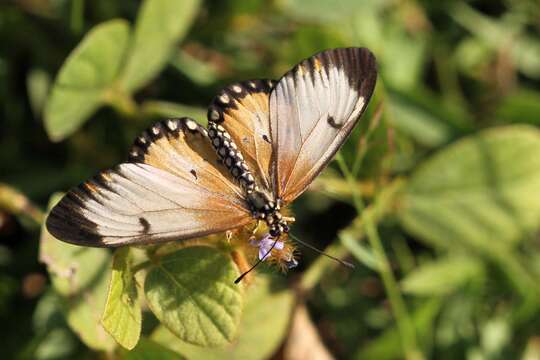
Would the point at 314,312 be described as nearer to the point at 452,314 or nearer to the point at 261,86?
the point at 452,314

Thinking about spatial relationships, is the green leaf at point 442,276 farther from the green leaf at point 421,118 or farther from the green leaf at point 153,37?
the green leaf at point 153,37

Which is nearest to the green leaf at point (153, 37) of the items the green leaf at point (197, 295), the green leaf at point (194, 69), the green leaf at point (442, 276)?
the green leaf at point (194, 69)

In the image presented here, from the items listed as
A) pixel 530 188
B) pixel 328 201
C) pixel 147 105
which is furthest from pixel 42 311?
pixel 530 188

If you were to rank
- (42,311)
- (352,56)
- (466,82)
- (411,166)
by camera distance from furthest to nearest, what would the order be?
(466,82)
(411,166)
(42,311)
(352,56)

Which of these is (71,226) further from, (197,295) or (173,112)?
(173,112)

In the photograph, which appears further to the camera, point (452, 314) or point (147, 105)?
point (452, 314)

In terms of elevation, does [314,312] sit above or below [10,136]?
below
